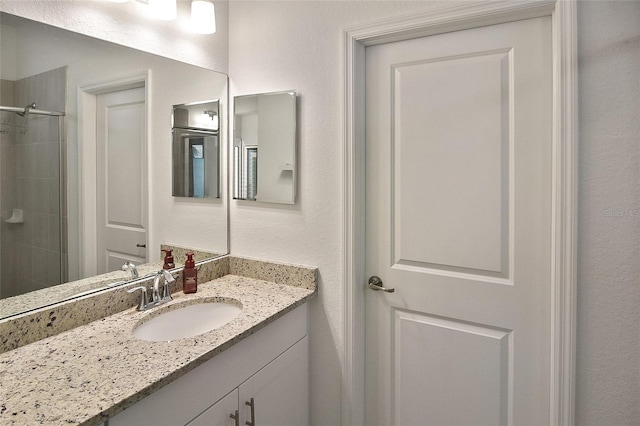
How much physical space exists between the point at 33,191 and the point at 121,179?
0.30m

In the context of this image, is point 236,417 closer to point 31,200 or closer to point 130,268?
point 130,268

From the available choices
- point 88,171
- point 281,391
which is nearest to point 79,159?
point 88,171

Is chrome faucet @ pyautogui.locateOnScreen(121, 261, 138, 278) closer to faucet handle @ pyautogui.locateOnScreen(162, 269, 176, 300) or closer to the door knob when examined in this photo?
faucet handle @ pyautogui.locateOnScreen(162, 269, 176, 300)

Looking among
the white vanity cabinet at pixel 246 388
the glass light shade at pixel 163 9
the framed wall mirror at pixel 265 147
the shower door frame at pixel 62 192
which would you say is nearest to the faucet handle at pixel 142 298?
the shower door frame at pixel 62 192

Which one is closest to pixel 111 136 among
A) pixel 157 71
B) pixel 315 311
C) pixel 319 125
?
pixel 157 71

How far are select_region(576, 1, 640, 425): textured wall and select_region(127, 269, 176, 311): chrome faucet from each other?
4.91 feet

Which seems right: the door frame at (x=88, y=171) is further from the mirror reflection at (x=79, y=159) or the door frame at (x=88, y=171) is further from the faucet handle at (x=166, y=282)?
the faucet handle at (x=166, y=282)

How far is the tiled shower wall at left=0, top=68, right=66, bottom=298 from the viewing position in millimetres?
1131

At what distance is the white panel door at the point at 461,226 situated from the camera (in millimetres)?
1327

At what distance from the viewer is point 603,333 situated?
1.19 meters

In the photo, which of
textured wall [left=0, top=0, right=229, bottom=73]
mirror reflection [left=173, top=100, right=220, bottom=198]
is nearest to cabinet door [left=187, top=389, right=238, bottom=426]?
mirror reflection [left=173, top=100, right=220, bottom=198]

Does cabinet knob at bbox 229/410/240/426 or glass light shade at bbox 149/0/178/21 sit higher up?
glass light shade at bbox 149/0/178/21

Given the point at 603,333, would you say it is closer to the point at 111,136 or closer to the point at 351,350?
the point at 351,350

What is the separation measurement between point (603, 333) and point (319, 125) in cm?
128
